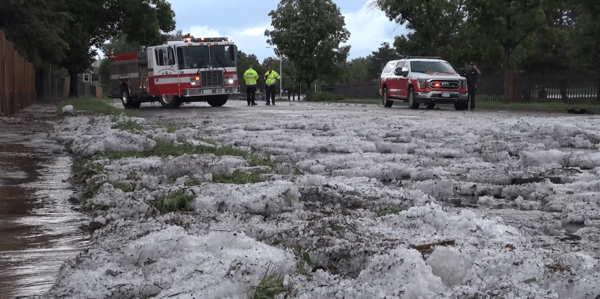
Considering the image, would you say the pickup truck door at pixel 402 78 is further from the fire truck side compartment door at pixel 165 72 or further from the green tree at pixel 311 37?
the green tree at pixel 311 37

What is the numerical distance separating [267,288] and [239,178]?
3.43 meters

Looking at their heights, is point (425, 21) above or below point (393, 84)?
above

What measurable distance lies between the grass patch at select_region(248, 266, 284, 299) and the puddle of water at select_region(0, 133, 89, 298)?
916 millimetres

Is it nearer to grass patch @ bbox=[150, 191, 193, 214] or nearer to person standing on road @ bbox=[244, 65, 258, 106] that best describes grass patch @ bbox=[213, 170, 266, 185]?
grass patch @ bbox=[150, 191, 193, 214]

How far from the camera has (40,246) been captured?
4.24 metres

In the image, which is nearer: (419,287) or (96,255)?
(419,287)

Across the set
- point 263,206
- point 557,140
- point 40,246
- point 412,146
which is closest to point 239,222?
point 263,206

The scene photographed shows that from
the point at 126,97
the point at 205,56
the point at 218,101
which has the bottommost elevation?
the point at 218,101

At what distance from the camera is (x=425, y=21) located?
4497cm

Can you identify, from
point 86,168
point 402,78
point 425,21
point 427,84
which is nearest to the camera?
point 86,168

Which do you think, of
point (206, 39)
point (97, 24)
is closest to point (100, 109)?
point (206, 39)

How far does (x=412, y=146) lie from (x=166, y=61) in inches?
844

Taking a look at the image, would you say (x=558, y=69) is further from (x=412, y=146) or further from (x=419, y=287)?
(x=419, y=287)

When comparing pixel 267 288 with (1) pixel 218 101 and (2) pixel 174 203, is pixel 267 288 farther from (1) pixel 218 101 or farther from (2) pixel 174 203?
(1) pixel 218 101
